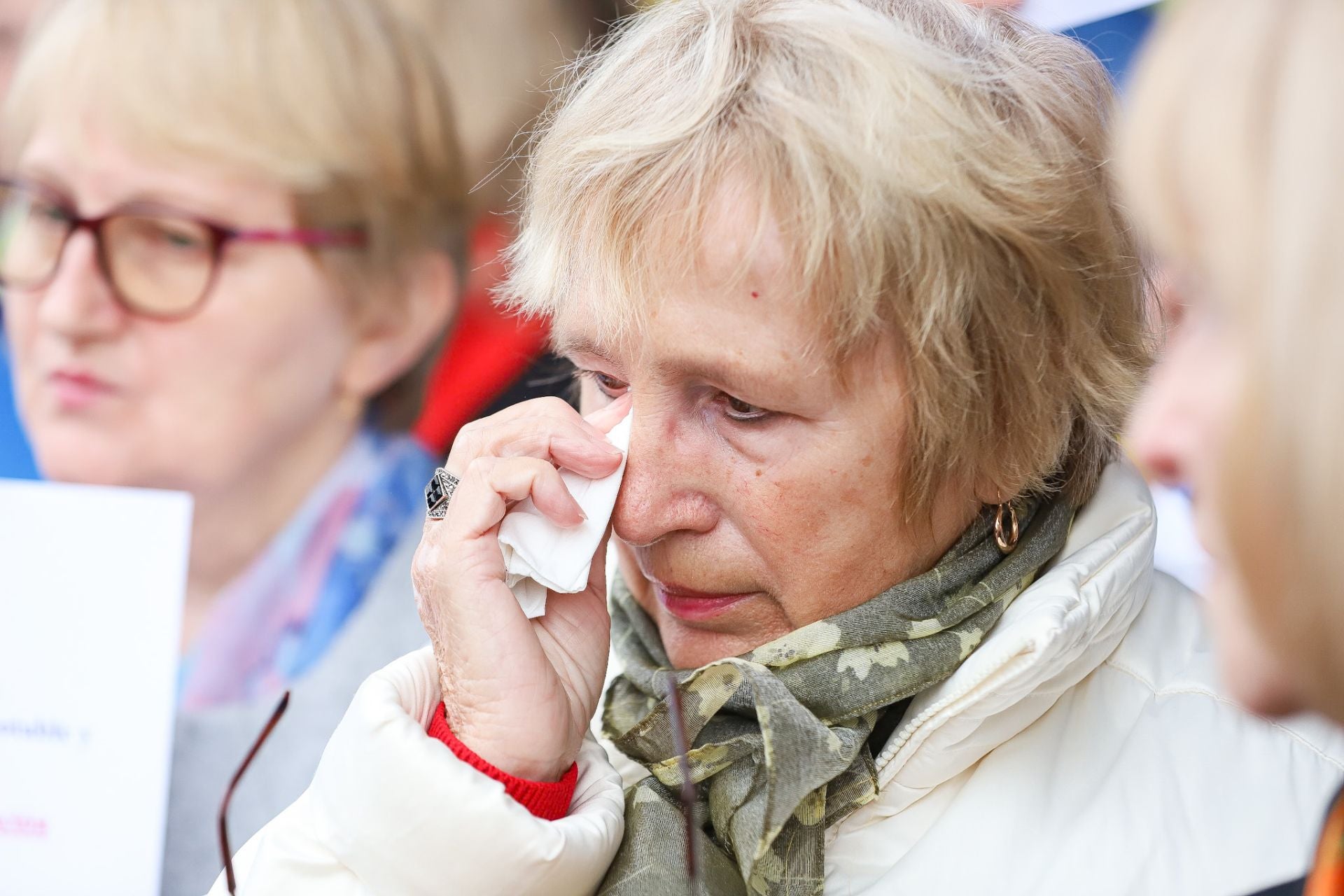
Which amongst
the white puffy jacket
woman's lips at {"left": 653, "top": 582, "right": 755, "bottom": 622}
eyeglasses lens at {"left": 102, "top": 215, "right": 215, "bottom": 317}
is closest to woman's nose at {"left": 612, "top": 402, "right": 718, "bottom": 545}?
woman's lips at {"left": 653, "top": 582, "right": 755, "bottom": 622}

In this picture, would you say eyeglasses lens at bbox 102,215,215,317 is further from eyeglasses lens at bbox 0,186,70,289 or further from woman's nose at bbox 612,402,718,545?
woman's nose at bbox 612,402,718,545

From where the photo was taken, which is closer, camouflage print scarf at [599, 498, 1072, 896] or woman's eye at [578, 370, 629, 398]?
camouflage print scarf at [599, 498, 1072, 896]

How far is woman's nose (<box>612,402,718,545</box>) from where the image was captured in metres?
1.56

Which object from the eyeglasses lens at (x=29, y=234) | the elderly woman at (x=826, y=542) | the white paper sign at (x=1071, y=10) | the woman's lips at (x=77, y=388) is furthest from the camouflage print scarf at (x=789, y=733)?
the eyeglasses lens at (x=29, y=234)

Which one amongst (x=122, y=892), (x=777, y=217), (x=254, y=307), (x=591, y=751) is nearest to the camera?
(x=777, y=217)

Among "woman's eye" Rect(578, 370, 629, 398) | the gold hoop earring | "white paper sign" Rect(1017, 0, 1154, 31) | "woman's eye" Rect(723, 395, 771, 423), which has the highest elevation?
"white paper sign" Rect(1017, 0, 1154, 31)

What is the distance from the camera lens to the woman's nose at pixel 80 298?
2.33 meters

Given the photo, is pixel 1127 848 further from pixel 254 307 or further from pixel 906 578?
pixel 254 307

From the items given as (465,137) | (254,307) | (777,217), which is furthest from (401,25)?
(777,217)

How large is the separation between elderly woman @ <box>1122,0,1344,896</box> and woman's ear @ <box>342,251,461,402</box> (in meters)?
1.82

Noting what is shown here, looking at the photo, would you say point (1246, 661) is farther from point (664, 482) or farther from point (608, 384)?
point (608, 384)

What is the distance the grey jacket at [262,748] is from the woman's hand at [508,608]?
0.90 m

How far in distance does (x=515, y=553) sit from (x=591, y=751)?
321mm

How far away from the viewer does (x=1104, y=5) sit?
92.3 inches
